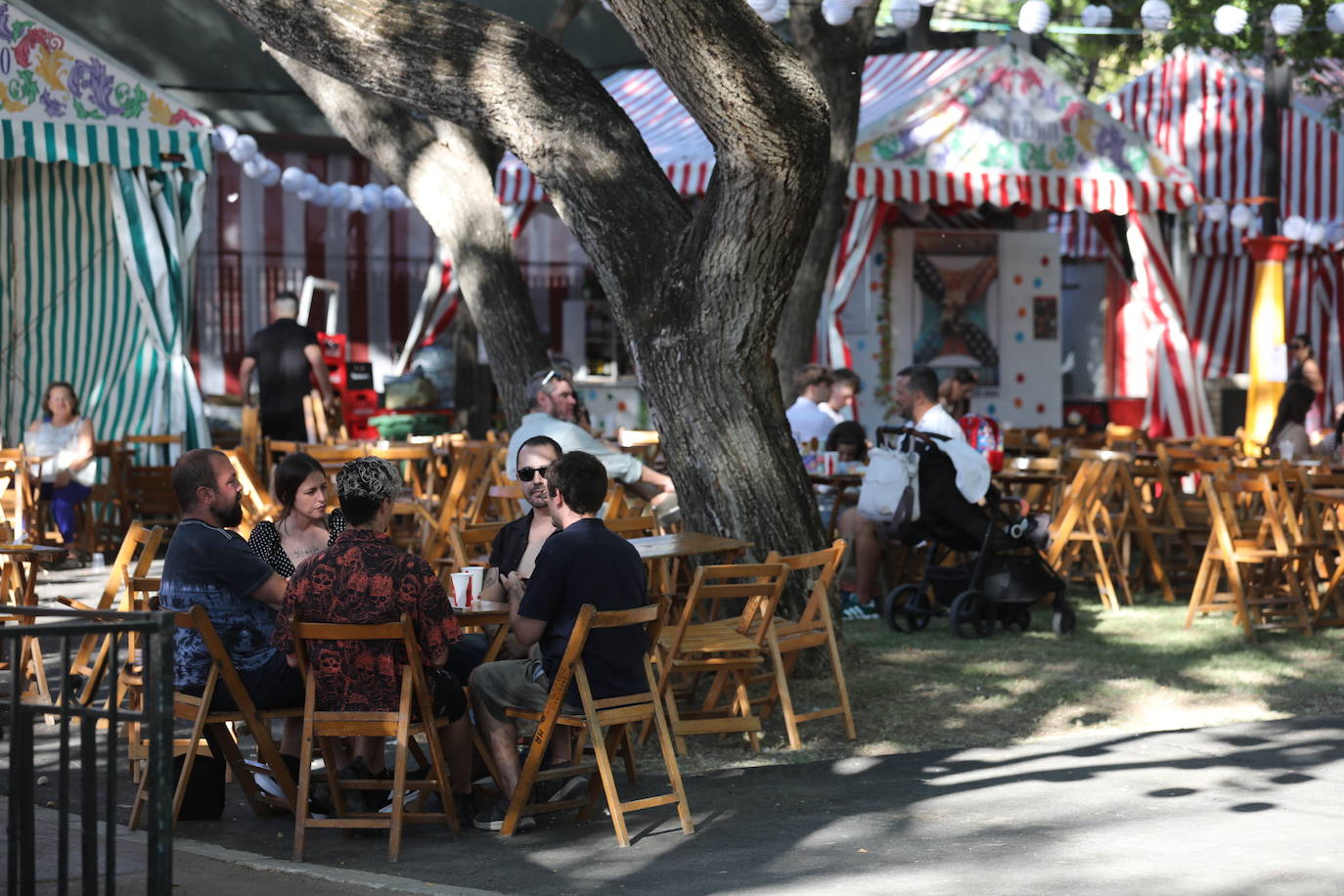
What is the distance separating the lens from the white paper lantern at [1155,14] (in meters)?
12.3

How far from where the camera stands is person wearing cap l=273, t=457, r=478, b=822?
539 centimetres

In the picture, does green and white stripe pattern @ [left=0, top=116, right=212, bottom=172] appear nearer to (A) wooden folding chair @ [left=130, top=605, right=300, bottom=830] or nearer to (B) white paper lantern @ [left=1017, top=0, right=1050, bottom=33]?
(B) white paper lantern @ [left=1017, top=0, right=1050, bottom=33]

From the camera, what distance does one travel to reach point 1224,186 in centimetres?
2108

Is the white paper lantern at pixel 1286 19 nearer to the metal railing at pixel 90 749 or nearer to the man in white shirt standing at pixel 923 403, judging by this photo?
the man in white shirt standing at pixel 923 403

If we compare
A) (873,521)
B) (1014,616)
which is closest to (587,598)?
(1014,616)

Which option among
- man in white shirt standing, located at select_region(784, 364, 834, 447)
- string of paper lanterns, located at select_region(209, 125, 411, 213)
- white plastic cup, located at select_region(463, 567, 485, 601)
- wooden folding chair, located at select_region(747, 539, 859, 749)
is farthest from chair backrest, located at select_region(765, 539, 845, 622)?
string of paper lanterns, located at select_region(209, 125, 411, 213)

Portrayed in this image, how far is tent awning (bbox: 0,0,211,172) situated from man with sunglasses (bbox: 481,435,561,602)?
23.2ft

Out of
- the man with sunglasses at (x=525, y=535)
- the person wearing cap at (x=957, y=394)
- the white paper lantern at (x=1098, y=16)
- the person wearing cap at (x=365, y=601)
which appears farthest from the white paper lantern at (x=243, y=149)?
the person wearing cap at (x=365, y=601)

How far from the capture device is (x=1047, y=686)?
8.15m

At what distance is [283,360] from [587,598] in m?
8.74

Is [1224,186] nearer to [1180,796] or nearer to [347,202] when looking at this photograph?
[347,202]

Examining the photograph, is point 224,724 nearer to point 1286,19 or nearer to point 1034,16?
point 1034,16

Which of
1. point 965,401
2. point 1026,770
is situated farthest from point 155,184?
point 1026,770

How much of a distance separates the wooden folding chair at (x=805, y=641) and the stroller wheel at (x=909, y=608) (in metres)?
2.27
